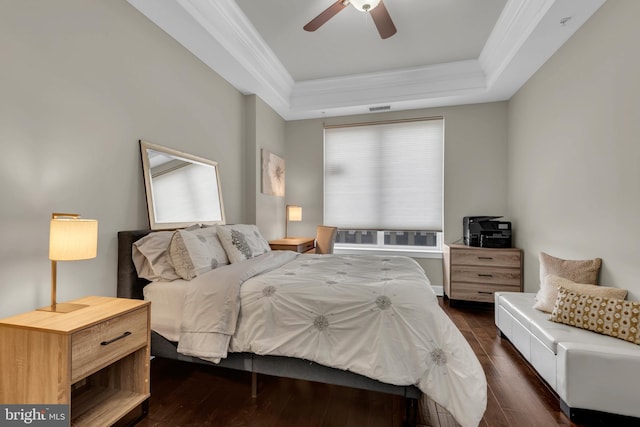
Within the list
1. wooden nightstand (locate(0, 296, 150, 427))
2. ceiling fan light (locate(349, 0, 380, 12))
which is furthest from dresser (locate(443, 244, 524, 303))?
wooden nightstand (locate(0, 296, 150, 427))

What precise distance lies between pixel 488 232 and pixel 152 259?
12.2 feet

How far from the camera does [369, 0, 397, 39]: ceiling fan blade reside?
2.12 meters

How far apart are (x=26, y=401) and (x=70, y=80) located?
178 cm

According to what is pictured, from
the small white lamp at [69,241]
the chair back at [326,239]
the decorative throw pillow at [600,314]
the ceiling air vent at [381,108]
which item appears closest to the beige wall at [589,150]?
the decorative throw pillow at [600,314]

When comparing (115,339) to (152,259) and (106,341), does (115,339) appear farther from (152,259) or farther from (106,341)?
(152,259)

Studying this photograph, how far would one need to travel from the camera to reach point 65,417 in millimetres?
1256

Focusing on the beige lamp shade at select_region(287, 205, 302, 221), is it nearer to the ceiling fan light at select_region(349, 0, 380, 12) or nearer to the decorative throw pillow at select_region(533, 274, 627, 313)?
the ceiling fan light at select_region(349, 0, 380, 12)

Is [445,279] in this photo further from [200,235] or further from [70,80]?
[70,80]

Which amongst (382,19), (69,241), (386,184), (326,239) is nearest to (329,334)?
(69,241)

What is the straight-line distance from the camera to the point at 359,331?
5.30 feet

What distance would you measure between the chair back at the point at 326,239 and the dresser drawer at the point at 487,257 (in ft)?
5.27

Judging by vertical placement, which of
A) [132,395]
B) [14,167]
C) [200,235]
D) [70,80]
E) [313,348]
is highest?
[70,80]

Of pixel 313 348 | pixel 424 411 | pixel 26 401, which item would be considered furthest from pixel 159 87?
pixel 424 411

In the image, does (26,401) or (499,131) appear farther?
(499,131)
